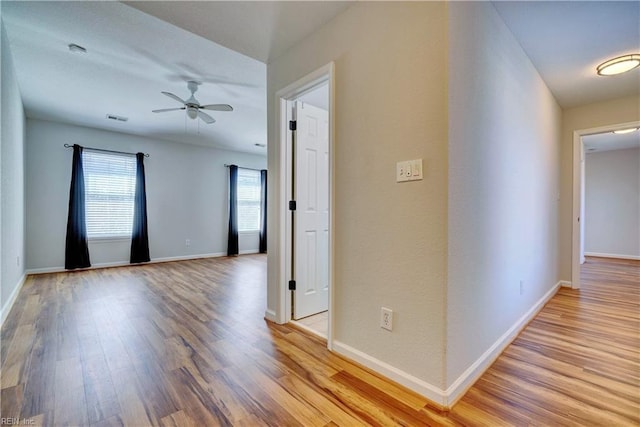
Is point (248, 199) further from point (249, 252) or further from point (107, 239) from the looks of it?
point (107, 239)

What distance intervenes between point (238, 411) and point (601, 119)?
500 centimetres

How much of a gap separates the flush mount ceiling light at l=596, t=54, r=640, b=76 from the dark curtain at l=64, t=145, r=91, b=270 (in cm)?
730

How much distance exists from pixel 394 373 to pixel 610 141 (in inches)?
272

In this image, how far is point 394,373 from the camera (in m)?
1.62

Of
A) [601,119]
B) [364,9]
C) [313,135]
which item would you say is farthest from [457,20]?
[601,119]

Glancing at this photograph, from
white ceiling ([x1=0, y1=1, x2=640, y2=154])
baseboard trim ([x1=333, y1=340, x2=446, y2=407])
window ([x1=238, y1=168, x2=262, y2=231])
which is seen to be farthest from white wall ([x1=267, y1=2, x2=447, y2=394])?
A: window ([x1=238, y1=168, x2=262, y2=231])

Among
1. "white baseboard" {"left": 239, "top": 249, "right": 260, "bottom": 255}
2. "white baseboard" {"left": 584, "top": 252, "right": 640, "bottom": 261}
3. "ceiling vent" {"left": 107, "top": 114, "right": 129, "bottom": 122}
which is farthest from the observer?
"white baseboard" {"left": 239, "top": 249, "right": 260, "bottom": 255}

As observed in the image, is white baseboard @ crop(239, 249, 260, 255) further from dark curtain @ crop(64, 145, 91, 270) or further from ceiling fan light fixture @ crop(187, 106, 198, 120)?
ceiling fan light fixture @ crop(187, 106, 198, 120)

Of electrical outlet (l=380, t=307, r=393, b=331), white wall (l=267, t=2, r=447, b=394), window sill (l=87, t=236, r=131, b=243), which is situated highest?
white wall (l=267, t=2, r=447, b=394)

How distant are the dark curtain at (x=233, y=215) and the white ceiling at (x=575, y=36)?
19.4 feet

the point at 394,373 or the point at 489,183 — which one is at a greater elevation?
the point at 489,183

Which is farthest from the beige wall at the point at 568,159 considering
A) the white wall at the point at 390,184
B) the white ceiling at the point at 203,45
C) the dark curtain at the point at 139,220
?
the dark curtain at the point at 139,220

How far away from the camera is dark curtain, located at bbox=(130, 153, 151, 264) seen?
18.2 ft

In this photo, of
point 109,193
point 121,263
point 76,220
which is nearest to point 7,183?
point 76,220
